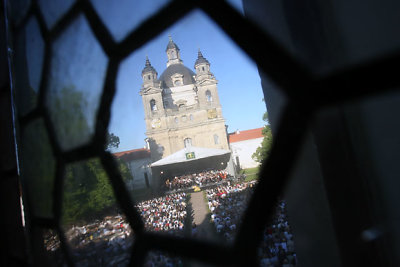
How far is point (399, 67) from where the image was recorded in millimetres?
194

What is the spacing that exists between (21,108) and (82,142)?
563 millimetres

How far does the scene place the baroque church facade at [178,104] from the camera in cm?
54

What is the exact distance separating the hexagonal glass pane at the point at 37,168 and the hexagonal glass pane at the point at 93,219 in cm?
13

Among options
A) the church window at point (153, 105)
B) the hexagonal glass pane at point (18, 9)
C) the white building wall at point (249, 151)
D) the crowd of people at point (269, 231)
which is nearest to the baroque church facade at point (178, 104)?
the church window at point (153, 105)

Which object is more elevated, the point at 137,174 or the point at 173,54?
the point at 173,54

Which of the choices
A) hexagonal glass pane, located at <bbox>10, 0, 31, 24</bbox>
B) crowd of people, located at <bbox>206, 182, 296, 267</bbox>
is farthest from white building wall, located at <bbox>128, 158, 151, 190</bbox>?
hexagonal glass pane, located at <bbox>10, 0, 31, 24</bbox>

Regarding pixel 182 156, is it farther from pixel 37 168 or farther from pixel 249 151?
pixel 37 168

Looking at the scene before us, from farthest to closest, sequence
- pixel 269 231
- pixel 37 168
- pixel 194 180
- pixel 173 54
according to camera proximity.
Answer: pixel 37 168 → pixel 194 180 → pixel 173 54 → pixel 269 231

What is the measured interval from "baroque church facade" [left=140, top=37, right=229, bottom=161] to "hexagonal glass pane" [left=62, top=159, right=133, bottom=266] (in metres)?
0.19

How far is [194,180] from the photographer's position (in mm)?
834

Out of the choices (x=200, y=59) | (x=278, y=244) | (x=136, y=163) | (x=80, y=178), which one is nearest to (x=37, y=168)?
(x=80, y=178)

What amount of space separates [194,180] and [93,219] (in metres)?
0.36

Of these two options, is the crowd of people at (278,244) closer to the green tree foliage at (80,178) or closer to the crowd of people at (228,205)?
the crowd of people at (228,205)

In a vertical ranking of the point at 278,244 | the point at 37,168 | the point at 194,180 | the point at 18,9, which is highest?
the point at 18,9
